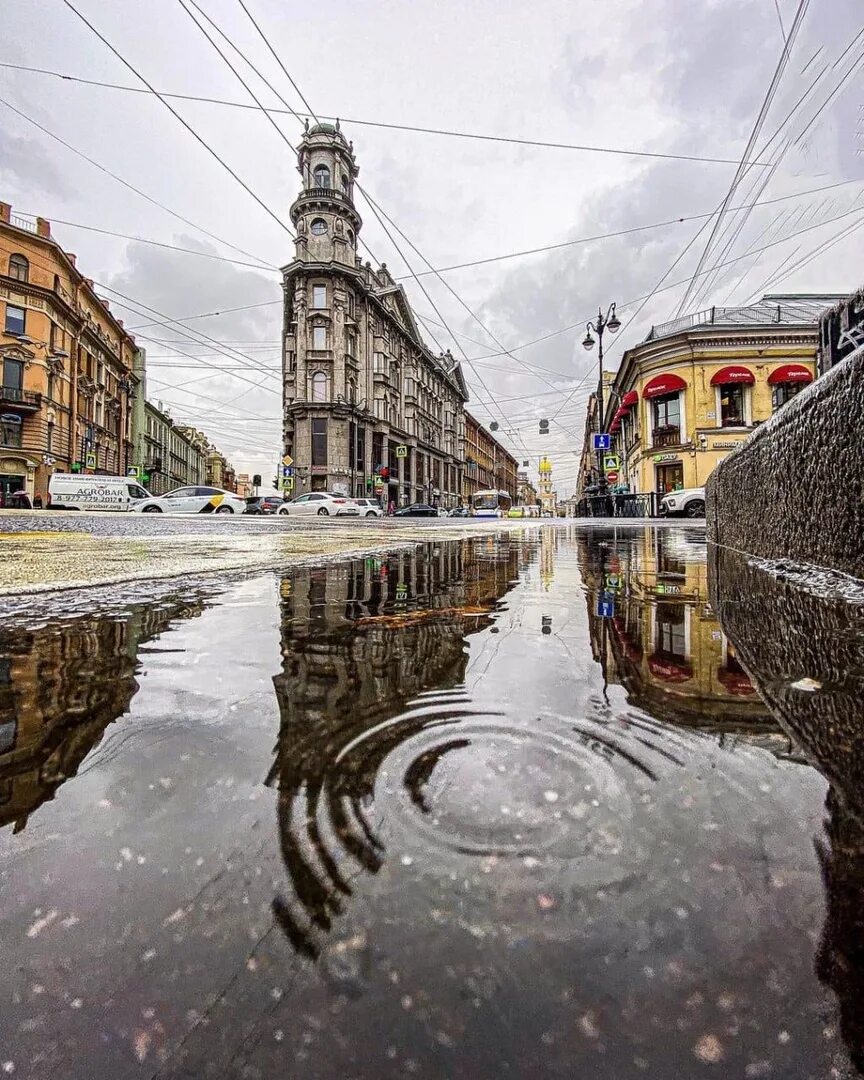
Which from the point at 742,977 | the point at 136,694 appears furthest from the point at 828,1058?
the point at 136,694

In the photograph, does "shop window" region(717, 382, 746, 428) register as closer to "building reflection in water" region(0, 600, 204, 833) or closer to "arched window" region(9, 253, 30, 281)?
"building reflection in water" region(0, 600, 204, 833)

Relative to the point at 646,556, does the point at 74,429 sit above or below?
above

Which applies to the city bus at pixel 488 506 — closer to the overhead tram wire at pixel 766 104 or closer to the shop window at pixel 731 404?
the shop window at pixel 731 404

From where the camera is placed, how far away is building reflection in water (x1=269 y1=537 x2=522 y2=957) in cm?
51

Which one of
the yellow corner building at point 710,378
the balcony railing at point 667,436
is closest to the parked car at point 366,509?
the yellow corner building at point 710,378

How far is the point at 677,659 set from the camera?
4.04 feet

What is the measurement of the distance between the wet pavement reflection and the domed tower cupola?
125 feet

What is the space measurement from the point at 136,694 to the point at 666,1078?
0.97 metres

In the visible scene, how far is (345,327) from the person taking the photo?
112 feet

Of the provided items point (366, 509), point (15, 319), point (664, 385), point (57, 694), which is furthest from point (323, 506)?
point (57, 694)

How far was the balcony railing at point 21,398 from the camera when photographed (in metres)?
28.0

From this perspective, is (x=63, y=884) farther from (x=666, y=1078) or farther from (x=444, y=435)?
(x=444, y=435)

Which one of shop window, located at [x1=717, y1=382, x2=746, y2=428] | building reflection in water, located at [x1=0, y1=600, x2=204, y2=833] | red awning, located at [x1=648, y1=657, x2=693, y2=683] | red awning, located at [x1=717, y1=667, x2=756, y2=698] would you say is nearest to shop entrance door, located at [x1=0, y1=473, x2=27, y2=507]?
building reflection in water, located at [x1=0, y1=600, x2=204, y2=833]

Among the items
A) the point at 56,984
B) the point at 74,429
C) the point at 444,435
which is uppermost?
the point at 444,435
